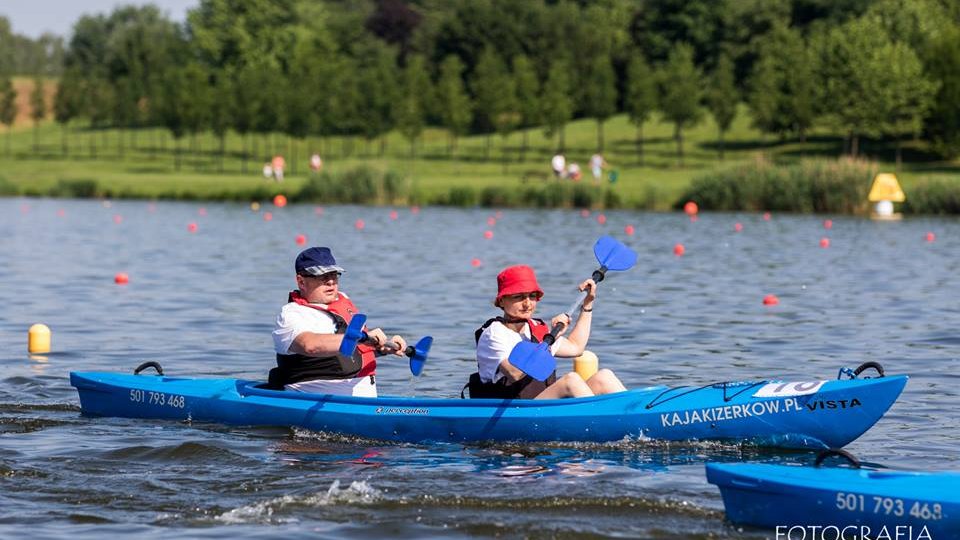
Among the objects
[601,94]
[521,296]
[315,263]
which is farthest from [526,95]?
[521,296]

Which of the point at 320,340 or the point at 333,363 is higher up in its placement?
the point at 320,340

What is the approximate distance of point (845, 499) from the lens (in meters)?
7.61

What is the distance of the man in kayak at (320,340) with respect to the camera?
34.9ft

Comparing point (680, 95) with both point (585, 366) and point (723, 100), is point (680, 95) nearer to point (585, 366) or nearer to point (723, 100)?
point (723, 100)

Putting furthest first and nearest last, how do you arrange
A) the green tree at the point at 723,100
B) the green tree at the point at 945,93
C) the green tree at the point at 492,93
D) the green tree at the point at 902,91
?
1. the green tree at the point at 492,93
2. the green tree at the point at 723,100
3. the green tree at the point at 902,91
4. the green tree at the point at 945,93

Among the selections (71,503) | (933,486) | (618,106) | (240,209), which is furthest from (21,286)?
Answer: (618,106)

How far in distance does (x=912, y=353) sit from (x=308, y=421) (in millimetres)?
7645

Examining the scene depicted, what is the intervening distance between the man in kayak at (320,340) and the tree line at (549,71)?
56643mm

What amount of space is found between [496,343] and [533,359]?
45 cm

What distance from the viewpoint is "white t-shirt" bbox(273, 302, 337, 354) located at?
10.7 metres

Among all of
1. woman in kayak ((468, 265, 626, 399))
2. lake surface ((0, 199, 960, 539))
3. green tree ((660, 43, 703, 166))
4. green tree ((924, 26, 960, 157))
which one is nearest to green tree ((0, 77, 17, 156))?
green tree ((660, 43, 703, 166))

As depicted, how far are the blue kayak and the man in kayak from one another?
343 centimetres

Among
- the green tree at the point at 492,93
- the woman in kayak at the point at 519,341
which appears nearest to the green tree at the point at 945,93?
the green tree at the point at 492,93

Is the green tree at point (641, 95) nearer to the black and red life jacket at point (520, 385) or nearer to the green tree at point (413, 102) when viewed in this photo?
the green tree at point (413, 102)
